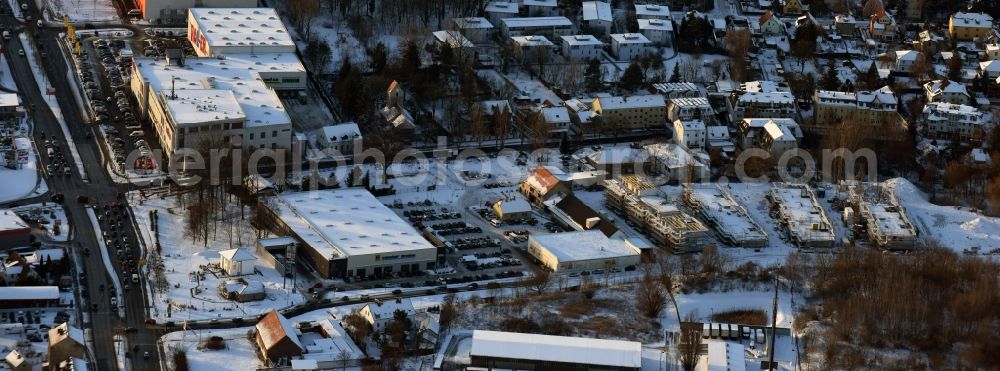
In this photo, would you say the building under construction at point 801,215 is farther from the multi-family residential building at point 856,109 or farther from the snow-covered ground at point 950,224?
the multi-family residential building at point 856,109

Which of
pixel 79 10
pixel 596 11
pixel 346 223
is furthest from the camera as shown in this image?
pixel 596 11

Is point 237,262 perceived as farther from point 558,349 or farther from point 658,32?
point 658,32

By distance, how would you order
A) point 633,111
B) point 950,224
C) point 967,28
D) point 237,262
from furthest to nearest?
1. point 967,28
2. point 633,111
3. point 950,224
4. point 237,262

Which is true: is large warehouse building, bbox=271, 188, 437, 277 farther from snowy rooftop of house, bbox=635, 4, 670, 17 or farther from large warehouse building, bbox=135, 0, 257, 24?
snowy rooftop of house, bbox=635, 4, 670, 17

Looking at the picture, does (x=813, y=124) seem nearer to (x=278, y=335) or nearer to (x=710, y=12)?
(x=710, y=12)

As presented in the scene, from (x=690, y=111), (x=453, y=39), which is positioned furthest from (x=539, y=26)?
(x=690, y=111)

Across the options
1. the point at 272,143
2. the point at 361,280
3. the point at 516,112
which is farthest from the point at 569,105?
the point at 361,280
